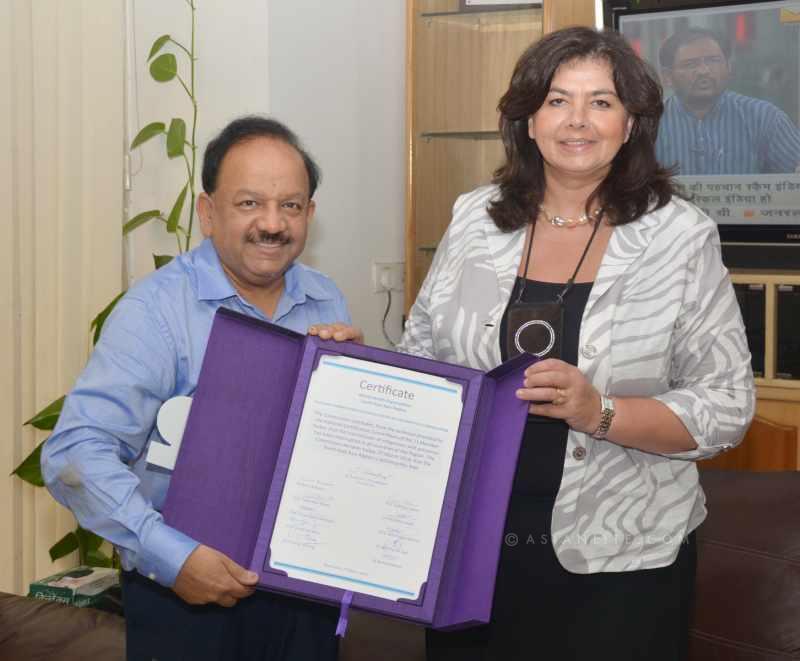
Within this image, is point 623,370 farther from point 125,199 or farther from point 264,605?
point 125,199

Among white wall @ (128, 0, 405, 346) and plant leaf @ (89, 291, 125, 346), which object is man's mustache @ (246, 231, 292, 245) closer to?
plant leaf @ (89, 291, 125, 346)

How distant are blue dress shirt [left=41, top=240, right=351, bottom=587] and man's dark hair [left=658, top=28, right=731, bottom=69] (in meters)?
2.29

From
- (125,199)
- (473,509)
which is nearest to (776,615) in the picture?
(473,509)

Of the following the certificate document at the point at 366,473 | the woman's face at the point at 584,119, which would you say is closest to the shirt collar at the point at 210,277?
the certificate document at the point at 366,473

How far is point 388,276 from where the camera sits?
4.09 m

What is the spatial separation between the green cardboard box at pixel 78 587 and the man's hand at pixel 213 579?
153 cm

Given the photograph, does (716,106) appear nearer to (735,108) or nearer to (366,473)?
(735,108)

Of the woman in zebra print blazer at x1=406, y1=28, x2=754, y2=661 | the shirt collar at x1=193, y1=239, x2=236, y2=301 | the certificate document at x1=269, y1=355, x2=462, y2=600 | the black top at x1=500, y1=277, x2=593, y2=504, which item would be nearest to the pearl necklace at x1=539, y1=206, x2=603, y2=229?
the woman in zebra print blazer at x1=406, y1=28, x2=754, y2=661

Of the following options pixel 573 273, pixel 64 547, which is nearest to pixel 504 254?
pixel 573 273

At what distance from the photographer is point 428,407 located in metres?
1.48

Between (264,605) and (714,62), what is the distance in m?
2.50

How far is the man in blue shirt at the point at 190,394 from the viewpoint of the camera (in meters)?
1.45

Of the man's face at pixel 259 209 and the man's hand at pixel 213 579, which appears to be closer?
the man's hand at pixel 213 579

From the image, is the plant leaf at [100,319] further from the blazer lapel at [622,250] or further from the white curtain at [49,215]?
the blazer lapel at [622,250]
